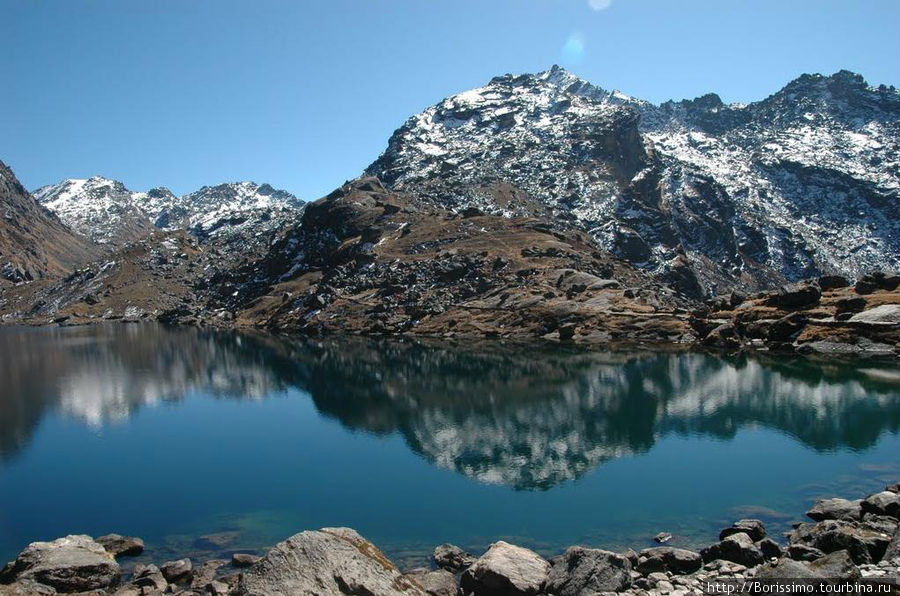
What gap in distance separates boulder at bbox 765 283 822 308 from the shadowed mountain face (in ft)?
94.4

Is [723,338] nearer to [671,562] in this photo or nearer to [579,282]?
[579,282]

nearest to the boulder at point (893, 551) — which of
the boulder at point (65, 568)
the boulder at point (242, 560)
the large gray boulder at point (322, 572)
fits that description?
the large gray boulder at point (322, 572)

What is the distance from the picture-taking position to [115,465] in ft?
216

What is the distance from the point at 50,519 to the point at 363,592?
120ft

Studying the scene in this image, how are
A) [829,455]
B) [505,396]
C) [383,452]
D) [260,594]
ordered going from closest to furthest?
[260,594] → [829,455] → [383,452] → [505,396]

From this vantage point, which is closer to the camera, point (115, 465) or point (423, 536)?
point (423, 536)

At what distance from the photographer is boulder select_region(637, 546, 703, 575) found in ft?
112

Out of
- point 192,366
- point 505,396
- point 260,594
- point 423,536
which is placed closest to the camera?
point 260,594

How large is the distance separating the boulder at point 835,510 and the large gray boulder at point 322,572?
1190 inches

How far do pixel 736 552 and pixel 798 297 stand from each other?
127170 millimetres

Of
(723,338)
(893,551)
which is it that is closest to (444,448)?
(893,551)

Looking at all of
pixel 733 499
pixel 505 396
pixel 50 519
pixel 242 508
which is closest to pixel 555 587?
pixel 733 499

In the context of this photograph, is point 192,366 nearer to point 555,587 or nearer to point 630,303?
point 630,303

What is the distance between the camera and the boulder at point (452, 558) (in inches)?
1480
